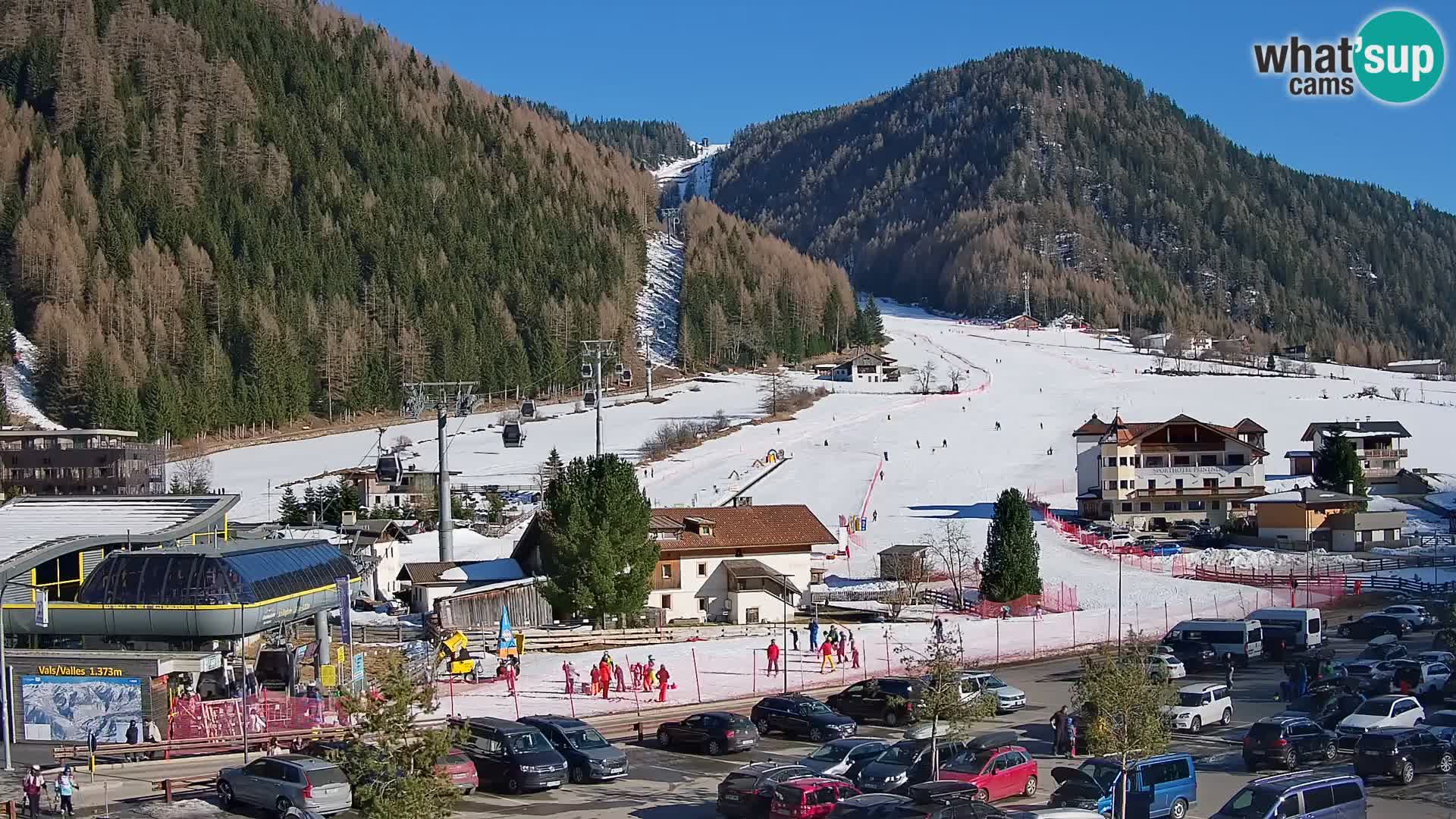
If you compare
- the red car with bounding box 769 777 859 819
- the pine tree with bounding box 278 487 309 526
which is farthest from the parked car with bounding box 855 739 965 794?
the pine tree with bounding box 278 487 309 526

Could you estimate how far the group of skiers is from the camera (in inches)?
1171

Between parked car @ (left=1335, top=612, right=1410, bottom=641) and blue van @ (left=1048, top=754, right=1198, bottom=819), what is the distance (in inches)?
799

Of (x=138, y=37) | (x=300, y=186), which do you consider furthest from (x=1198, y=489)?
(x=138, y=37)

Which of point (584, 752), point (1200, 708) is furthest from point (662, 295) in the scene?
point (584, 752)

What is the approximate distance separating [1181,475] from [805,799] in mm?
53367

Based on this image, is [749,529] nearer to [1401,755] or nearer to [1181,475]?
[1401,755]

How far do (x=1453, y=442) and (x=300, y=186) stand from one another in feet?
392

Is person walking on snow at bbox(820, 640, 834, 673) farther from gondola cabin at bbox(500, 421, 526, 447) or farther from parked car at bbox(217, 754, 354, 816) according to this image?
gondola cabin at bbox(500, 421, 526, 447)

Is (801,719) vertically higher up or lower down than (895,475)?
lower down

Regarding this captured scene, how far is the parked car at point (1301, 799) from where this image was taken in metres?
18.1

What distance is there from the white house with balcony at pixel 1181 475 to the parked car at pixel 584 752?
158 feet

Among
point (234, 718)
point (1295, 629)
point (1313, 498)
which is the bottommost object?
point (1295, 629)

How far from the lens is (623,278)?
164625 millimetres

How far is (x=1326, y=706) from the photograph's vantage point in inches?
1021
